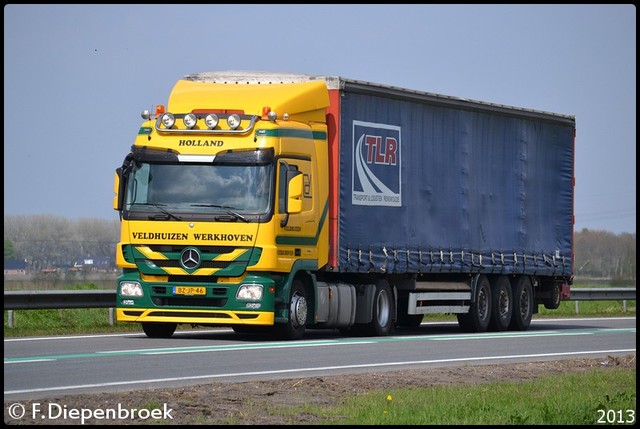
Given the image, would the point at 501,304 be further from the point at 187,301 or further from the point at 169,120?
the point at 169,120

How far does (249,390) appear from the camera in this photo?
14.5 metres

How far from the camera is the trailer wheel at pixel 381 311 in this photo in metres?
25.4

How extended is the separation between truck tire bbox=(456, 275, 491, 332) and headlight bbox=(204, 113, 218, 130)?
803 cm

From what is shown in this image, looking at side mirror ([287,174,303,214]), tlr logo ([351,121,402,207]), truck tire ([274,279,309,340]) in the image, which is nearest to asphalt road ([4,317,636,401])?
truck tire ([274,279,309,340])

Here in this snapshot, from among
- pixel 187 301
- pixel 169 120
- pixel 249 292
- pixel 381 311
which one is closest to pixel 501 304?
pixel 381 311

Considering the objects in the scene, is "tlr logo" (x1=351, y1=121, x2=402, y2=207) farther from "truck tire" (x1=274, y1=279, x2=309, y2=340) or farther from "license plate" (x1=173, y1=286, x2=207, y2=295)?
"license plate" (x1=173, y1=286, x2=207, y2=295)

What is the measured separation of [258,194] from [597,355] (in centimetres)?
550

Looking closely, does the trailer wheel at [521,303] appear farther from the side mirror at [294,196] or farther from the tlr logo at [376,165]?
the side mirror at [294,196]

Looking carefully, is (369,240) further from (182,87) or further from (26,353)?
(26,353)

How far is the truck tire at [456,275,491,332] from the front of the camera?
28.4 m

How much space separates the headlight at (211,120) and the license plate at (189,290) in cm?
243

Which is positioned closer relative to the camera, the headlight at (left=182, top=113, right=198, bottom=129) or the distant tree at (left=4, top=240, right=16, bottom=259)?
the headlight at (left=182, top=113, right=198, bottom=129)

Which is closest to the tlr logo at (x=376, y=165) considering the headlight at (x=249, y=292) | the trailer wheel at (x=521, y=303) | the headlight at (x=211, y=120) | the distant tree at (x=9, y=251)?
the headlight at (x=211, y=120)

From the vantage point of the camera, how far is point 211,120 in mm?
22406
